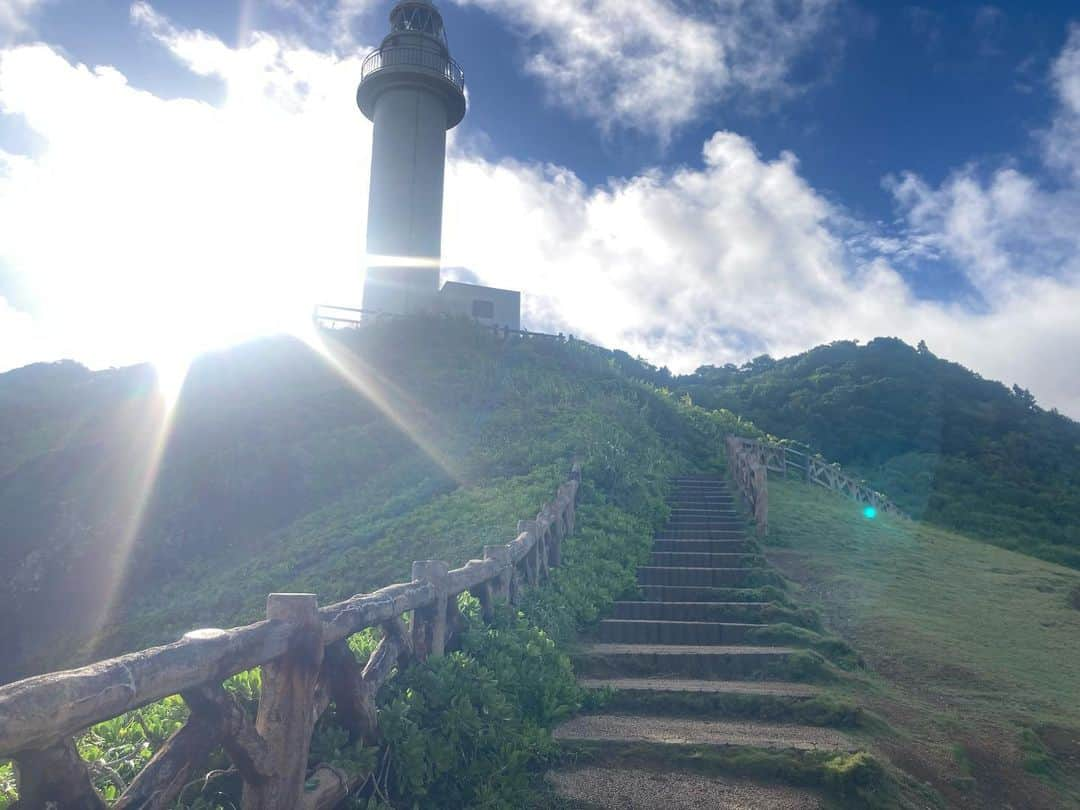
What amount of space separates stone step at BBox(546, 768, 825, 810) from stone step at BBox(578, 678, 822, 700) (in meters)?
1.42

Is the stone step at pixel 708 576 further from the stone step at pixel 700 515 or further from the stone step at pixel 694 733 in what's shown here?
the stone step at pixel 694 733

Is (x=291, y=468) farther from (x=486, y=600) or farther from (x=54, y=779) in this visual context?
(x=54, y=779)

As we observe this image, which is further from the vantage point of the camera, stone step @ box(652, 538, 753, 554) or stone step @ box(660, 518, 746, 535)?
stone step @ box(660, 518, 746, 535)

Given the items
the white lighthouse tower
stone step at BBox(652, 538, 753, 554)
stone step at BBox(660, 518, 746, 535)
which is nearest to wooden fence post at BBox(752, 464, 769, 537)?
stone step at BBox(660, 518, 746, 535)

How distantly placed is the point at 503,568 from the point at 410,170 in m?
26.1

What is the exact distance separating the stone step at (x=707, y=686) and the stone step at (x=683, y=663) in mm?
175

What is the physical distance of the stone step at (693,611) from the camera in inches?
365

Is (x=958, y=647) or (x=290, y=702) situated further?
(x=958, y=647)

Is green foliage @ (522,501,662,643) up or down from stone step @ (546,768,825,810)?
up

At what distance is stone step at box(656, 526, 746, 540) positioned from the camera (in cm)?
1313

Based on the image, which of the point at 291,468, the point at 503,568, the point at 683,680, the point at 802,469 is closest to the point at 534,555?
the point at 503,568

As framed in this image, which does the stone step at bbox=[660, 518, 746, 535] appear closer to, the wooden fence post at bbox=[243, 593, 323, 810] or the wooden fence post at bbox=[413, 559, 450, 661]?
the wooden fence post at bbox=[413, 559, 450, 661]

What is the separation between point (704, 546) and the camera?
12414 millimetres

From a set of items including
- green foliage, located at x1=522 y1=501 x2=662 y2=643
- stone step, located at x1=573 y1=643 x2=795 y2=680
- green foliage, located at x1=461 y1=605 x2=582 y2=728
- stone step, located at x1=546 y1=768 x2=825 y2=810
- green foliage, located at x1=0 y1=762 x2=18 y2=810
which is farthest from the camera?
green foliage, located at x1=522 y1=501 x2=662 y2=643
